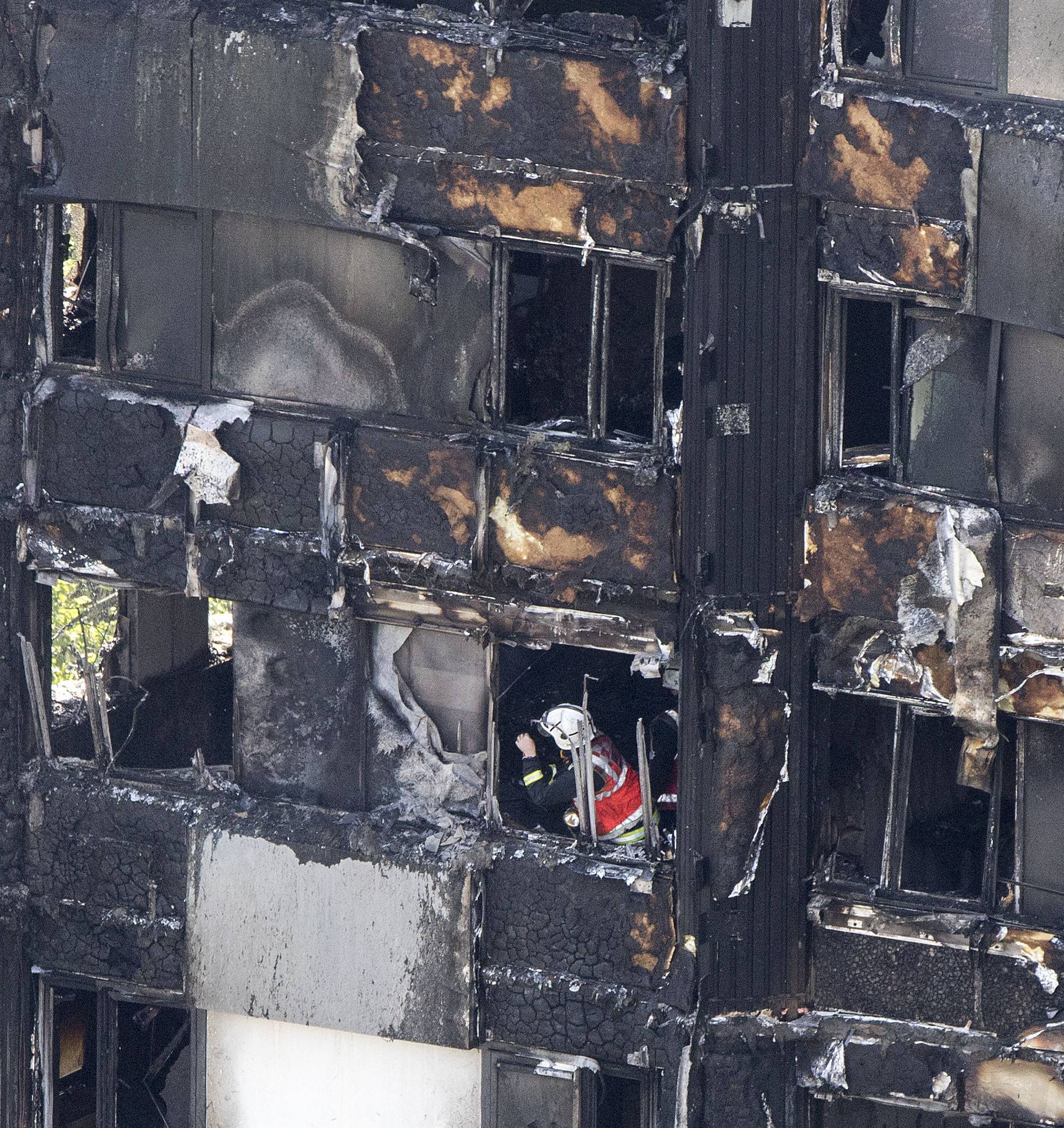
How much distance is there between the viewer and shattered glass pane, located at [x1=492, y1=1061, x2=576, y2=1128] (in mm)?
13445

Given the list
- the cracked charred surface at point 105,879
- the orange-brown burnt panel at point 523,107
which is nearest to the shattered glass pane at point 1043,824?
the orange-brown burnt panel at point 523,107

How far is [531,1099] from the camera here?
13.5 meters

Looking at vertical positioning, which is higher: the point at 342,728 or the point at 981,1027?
the point at 342,728

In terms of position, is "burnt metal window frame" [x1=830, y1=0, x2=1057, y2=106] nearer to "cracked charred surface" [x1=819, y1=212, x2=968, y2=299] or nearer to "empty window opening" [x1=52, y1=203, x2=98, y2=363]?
"cracked charred surface" [x1=819, y1=212, x2=968, y2=299]

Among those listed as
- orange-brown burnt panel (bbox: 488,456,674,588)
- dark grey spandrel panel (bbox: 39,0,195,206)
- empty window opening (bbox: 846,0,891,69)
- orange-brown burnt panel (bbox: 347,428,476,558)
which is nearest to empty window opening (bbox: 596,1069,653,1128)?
orange-brown burnt panel (bbox: 488,456,674,588)

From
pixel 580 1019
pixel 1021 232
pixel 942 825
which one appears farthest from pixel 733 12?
pixel 580 1019

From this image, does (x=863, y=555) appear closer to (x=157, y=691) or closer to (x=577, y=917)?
(x=577, y=917)

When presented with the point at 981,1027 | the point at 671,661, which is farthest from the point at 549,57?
the point at 981,1027

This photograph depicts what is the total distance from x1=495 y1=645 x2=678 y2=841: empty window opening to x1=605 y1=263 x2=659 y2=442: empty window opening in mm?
1549

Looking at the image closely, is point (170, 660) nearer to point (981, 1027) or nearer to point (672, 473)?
point (672, 473)

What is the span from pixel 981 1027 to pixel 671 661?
281cm

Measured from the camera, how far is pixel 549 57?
12289mm

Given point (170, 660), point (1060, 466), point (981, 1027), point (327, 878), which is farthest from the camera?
point (170, 660)

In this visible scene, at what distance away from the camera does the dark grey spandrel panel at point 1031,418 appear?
1187 centimetres
